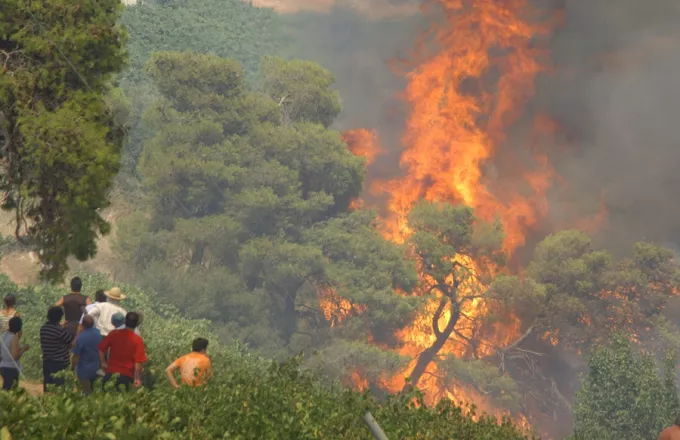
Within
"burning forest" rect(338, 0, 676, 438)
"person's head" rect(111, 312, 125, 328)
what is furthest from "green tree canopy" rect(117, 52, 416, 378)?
"person's head" rect(111, 312, 125, 328)

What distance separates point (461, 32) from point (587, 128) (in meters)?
12.3

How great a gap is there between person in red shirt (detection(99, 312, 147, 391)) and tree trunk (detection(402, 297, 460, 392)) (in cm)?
4005

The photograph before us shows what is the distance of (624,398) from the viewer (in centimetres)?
3388

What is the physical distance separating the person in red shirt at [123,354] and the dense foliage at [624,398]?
82.1ft

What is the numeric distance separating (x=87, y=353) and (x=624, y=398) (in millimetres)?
26802

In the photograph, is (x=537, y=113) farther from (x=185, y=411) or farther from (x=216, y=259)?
(x=185, y=411)

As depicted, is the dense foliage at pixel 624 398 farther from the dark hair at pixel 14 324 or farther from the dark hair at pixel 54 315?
the dark hair at pixel 14 324

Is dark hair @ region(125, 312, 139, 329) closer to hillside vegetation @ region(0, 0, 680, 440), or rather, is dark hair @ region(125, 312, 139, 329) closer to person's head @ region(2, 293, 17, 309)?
person's head @ region(2, 293, 17, 309)

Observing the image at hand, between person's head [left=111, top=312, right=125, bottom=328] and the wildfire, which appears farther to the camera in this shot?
the wildfire

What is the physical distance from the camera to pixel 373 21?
82625 millimetres

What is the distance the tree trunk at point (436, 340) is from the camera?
51.0m

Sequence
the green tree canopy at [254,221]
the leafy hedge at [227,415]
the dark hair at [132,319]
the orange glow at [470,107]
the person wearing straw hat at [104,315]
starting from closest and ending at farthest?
the leafy hedge at [227,415], the dark hair at [132,319], the person wearing straw hat at [104,315], the green tree canopy at [254,221], the orange glow at [470,107]

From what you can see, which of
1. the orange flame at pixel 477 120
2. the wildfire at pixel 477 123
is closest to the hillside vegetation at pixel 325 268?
the orange flame at pixel 477 120

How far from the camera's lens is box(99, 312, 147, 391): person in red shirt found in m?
11.5
